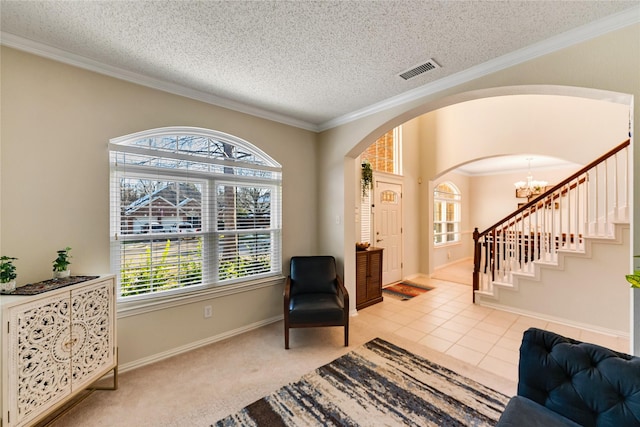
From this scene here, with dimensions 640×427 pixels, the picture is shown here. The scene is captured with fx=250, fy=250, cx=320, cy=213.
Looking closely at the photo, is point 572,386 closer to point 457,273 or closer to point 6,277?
point 6,277

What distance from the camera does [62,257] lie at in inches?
75.5

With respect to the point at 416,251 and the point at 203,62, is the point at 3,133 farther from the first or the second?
the point at 416,251

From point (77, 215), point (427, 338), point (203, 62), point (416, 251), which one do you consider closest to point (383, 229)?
point (416, 251)

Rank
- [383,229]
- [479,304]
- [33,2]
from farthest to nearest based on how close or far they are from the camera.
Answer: [383,229] → [479,304] → [33,2]

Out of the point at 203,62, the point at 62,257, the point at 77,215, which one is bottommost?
the point at 62,257

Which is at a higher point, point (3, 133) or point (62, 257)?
point (3, 133)

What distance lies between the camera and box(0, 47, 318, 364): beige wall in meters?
1.87

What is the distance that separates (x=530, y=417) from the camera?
1.22 m

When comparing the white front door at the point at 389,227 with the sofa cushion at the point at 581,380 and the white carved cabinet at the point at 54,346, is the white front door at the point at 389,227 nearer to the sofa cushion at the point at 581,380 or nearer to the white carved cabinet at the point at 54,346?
the sofa cushion at the point at 581,380

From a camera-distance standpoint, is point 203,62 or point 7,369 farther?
point 203,62

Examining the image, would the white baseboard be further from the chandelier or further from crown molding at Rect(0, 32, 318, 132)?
the chandelier

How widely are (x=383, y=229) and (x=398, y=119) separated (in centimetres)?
252

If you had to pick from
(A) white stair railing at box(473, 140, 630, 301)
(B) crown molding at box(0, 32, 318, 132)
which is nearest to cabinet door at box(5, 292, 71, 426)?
(B) crown molding at box(0, 32, 318, 132)

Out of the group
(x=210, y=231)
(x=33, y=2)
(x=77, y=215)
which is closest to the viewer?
(x=33, y=2)
